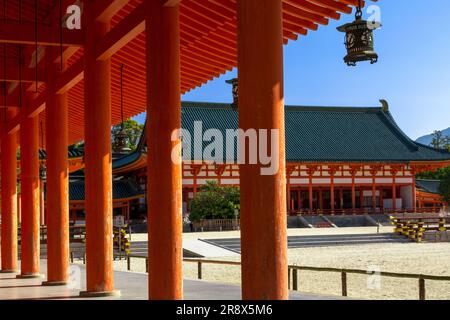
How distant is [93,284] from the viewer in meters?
8.40

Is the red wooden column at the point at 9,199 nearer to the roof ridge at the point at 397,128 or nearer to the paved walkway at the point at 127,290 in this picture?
the paved walkway at the point at 127,290

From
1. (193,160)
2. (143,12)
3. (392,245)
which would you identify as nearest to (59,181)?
(143,12)

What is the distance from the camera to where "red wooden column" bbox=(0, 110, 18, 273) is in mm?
13484

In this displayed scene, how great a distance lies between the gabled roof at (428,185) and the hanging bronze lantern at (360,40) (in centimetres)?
4306

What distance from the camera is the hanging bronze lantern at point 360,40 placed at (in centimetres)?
643

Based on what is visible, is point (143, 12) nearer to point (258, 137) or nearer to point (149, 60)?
point (149, 60)

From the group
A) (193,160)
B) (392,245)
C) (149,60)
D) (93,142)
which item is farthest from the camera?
(193,160)

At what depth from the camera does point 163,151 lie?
6.46 m

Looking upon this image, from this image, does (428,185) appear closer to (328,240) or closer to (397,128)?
(397,128)

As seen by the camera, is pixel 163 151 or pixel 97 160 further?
pixel 97 160

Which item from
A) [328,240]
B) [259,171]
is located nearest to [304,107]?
[328,240]

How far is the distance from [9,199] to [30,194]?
1571 mm

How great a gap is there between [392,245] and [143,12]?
23.0 m

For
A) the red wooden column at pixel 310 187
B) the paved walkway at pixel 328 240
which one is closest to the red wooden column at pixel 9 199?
the paved walkway at pixel 328 240
